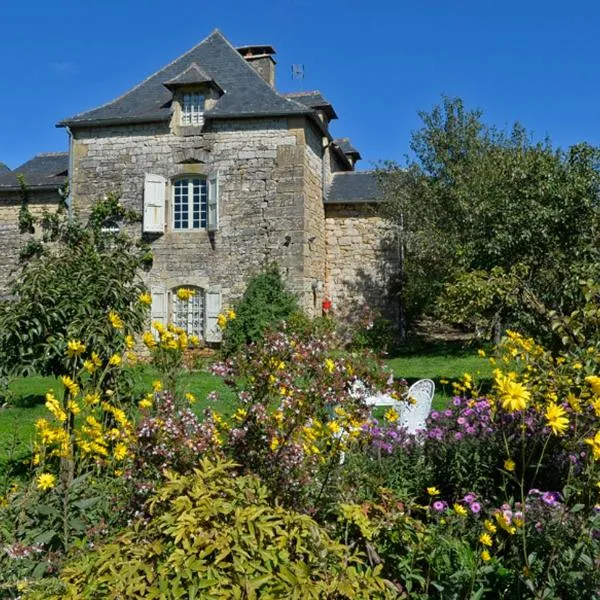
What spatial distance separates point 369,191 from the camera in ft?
61.6

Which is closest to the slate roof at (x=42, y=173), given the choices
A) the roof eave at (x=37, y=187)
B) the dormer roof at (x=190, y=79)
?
the roof eave at (x=37, y=187)

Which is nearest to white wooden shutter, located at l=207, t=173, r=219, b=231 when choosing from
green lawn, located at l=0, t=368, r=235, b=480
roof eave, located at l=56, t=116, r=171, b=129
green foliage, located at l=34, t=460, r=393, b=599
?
roof eave, located at l=56, t=116, r=171, b=129

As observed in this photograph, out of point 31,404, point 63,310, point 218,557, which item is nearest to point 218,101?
point 31,404

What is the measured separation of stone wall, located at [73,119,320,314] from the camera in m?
15.9

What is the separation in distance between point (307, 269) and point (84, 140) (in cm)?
658

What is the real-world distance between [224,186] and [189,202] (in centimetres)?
105

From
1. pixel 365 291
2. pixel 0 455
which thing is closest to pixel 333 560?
pixel 0 455

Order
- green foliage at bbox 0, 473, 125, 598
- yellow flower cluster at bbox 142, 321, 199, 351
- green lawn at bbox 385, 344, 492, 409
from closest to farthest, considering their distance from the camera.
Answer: green foliage at bbox 0, 473, 125, 598 → yellow flower cluster at bbox 142, 321, 199, 351 → green lawn at bbox 385, 344, 492, 409

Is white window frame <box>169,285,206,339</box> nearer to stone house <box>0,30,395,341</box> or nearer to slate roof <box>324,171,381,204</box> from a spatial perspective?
stone house <box>0,30,395,341</box>

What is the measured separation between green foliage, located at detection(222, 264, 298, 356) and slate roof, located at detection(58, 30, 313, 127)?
3.91 metres

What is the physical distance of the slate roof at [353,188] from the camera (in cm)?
1830

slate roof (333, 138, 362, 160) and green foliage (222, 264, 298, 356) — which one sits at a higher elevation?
slate roof (333, 138, 362, 160)

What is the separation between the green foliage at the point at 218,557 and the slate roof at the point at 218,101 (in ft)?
46.3

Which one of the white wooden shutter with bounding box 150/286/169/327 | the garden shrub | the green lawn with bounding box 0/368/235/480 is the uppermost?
the white wooden shutter with bounding box 150/286/169/327
